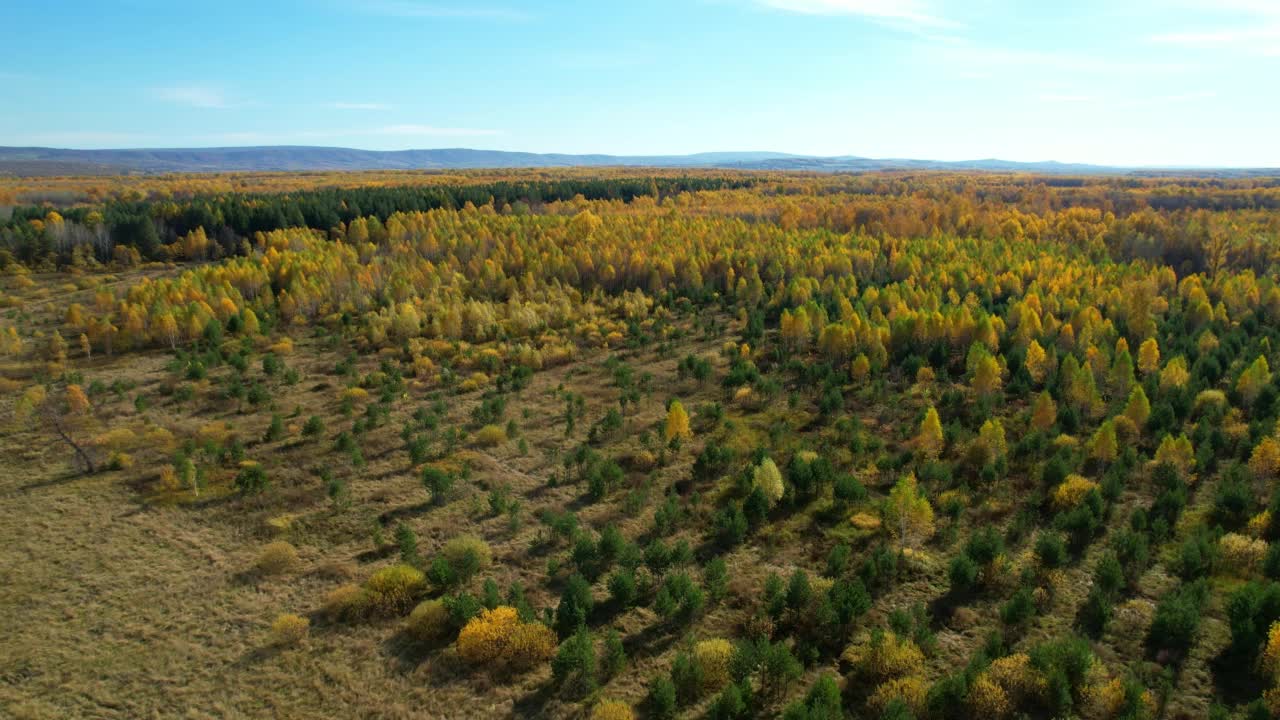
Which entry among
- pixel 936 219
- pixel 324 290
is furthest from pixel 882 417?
pixel 936 219

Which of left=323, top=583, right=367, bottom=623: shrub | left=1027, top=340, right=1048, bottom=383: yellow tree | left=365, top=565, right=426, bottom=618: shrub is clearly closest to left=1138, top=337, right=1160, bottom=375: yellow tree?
left=1027, top=340, right=1048, bottom=383: yellow tree

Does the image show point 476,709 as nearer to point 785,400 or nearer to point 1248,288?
point 785,400

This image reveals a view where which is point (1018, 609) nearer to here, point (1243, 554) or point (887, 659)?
point (887, 659)

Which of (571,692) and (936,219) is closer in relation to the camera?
(571,692)

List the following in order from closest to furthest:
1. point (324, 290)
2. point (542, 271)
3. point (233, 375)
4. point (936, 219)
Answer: point (233, 375), point (324, 290), point (542, 271), point (936, 219)

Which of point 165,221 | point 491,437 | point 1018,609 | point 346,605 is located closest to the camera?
point 1018,609

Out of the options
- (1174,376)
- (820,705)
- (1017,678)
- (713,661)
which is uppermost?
(1174,376)

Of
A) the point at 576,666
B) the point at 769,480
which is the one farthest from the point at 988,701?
the point at 769,480
